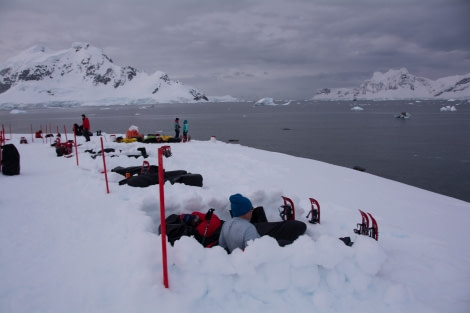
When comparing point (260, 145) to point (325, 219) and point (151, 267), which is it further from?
point (151, 267)

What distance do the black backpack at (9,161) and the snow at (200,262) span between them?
1565 millimetres

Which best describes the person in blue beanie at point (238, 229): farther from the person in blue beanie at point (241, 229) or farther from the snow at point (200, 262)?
the snow at point (200, 262)

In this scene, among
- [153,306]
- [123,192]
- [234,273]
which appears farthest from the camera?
[123,192]

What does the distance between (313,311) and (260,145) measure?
26.5 meters

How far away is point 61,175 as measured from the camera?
8586 millimetres

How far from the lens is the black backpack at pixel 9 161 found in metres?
8.23

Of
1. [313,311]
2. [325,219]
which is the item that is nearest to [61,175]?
[325,219]

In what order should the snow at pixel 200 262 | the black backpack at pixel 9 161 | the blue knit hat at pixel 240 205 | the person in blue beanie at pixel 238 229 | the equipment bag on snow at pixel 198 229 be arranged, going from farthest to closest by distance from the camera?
the black backpack at pixel 9 161 → the equipment bag on snow at pixel 198 229 → the blue knit hat at pixel 240 205 → the person in blue beanie at pixel 238 229 → the snow at pixel 200 262

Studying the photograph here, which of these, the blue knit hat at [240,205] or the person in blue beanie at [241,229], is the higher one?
the blue knit hat at [240,205]

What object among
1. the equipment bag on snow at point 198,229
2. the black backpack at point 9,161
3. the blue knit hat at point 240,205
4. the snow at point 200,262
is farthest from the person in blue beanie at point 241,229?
the black backpack at point 9,161

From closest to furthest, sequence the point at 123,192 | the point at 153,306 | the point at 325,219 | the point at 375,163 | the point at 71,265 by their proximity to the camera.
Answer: the point at 153,306 < the point at 71,265 < the point at 325,219 < the point at 123,192 < the point at 375,163

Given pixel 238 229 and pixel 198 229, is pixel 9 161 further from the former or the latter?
pixel 238 229

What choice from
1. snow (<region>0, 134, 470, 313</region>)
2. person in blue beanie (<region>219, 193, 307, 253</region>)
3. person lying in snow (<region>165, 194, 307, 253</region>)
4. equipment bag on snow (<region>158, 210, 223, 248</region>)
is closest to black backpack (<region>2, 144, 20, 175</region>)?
snow (<region>0, 134, 470, 313</region>)

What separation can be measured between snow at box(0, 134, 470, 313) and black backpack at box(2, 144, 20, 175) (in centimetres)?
157
